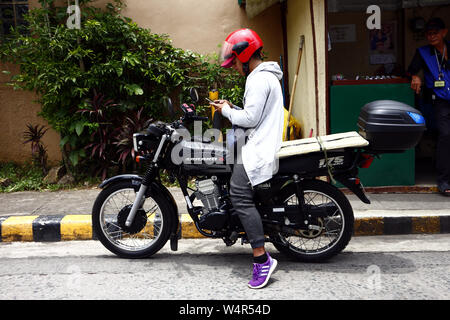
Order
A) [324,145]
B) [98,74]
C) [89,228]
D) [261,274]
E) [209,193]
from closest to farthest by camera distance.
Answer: [261,274], [324,145], [209,193], [89,228], [98,74]

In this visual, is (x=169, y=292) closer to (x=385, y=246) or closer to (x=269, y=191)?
(x=269, y=191)

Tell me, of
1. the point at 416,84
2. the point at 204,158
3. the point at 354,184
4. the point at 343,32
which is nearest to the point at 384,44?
the point at 343,32

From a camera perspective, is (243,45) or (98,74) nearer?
(243,45)

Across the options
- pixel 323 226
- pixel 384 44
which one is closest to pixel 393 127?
pixel 323 226

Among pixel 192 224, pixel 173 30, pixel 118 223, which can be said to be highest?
pixel 173 30

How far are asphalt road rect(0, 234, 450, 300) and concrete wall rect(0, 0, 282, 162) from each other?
112 inches

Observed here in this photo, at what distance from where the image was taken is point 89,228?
4742mm

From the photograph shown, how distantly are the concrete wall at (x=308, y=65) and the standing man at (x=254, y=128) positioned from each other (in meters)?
2.00

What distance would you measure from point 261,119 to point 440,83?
279cm

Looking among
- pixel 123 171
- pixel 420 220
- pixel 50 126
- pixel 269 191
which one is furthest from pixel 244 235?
pixel 50 126

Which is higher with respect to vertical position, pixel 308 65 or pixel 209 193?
pixel 308 65

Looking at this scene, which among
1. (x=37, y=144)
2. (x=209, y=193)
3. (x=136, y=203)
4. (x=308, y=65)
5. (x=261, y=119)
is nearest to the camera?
(x=261, y=119)

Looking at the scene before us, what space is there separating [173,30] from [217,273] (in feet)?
13.7

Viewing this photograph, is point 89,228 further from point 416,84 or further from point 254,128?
point 416,84
